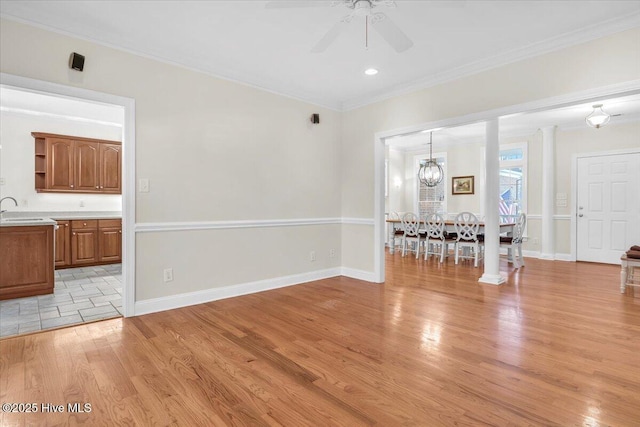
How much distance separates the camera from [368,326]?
3039 millimetres

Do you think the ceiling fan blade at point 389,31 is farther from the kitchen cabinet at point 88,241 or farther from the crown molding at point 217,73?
the kitchen cabinet at point 88,241

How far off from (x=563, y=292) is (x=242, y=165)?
430 centimetres

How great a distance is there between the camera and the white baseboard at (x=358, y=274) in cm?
480

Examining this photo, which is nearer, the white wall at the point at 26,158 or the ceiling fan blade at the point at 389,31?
the ceiling fan blade at the point at 389,31

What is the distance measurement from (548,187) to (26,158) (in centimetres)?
974

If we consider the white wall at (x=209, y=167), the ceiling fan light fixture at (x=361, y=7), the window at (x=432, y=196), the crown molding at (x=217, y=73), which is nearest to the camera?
the ceiling fan light fixture at (x=361, y=7)

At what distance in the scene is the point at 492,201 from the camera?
182 inches

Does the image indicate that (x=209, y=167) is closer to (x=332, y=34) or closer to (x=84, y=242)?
(x=332, y=34)

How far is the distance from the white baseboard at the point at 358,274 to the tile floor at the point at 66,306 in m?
3.00

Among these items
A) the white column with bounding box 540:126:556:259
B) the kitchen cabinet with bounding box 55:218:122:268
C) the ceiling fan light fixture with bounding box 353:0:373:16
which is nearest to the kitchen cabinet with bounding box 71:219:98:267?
the kitchen cabinet with bounding box 55:218:122:268

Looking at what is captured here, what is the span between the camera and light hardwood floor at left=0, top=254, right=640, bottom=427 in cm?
177

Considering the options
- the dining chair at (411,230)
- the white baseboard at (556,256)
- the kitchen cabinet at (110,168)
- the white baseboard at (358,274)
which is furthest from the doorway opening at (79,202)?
the white baseboard at (556,256)

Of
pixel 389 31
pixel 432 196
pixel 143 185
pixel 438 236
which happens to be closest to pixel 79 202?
pixel 143 185

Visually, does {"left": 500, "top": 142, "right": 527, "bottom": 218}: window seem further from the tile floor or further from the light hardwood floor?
the tile floor
